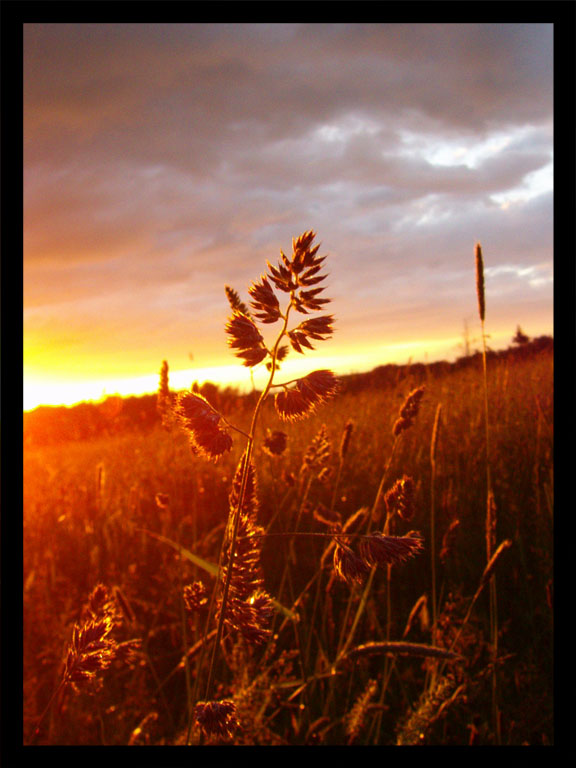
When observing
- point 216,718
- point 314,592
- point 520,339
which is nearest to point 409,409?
Result: point 216,718

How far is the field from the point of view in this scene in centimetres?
104

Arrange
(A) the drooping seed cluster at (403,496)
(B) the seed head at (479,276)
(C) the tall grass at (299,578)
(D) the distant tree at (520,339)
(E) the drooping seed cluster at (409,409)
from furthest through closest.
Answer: (D) the distant tree at (520,339)
(B) the seed head at (479,276)
(E) the drooping seed cluster at (409,409)
(A) the drooping seed cluster at (403,496)
(C) the tall grass at (299,578)

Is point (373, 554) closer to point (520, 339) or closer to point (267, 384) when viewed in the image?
point (267, 384)

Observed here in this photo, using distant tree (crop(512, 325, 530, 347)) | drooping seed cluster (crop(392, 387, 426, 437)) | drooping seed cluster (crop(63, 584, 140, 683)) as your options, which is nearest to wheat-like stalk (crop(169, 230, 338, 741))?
drooping seed cluster (crop(63, 584, 140, 683))

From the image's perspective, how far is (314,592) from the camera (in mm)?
2211

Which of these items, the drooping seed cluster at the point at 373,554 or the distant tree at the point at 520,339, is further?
the distant tree at the point at 520,339

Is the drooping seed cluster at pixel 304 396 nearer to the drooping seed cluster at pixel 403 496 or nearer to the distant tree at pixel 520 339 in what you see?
the drooping seed cluster at pixel 403 496

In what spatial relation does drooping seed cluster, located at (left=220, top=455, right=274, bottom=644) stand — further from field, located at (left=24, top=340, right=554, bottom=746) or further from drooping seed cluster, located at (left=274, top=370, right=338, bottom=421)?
drooping seed cluster, located at (left=274, top=370, right=338, bottom=421)

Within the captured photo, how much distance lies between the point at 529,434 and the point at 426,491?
40.8 inches

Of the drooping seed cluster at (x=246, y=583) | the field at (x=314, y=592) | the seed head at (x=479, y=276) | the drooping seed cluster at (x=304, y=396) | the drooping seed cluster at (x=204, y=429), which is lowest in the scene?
the field at (x=314, y=592)

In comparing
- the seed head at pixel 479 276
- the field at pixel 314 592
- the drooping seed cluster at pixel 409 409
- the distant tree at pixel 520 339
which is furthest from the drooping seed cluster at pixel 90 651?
the distant tree at pixel 520 339

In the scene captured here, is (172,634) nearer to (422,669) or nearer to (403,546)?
(422,669)

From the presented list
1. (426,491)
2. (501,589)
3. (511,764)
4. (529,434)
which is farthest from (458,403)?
(511,764)

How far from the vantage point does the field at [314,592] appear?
1045mm
